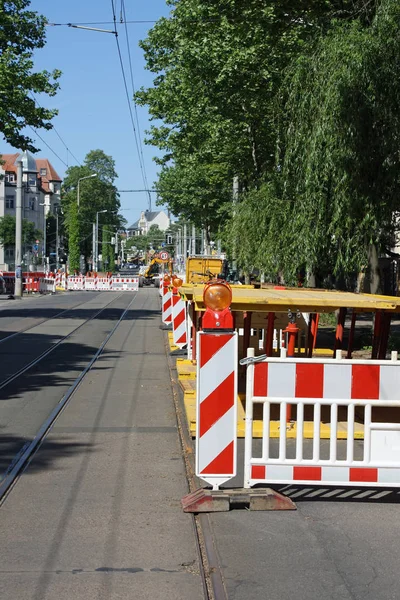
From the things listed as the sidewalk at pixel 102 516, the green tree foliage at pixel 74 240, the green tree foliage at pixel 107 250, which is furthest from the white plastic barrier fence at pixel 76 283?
the sidewalk at pixel 102 516

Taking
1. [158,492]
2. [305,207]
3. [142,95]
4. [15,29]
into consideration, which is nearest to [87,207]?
[142,95]

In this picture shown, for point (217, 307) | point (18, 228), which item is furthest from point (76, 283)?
point (217, 307)

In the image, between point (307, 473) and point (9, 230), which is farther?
point (9, 230)

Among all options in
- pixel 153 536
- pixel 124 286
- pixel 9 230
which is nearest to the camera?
pixel 153 536

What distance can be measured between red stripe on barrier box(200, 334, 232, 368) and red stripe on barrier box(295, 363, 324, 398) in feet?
1.92

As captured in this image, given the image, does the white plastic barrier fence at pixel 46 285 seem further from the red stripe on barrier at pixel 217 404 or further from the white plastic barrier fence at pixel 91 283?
the red stripe on barrier at pixel 217 404

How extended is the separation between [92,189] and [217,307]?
111 metres

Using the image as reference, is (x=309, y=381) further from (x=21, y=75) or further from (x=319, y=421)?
(x=21, y=75)

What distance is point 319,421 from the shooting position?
20.0ft

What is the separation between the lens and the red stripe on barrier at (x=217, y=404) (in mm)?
5992

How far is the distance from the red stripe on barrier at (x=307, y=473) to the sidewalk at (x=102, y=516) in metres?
0.88

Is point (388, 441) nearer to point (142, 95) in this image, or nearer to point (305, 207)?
point (305, 207)

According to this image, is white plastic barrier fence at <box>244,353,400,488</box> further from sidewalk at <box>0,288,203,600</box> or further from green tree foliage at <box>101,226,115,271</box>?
green tree foliage at <box>101,226,115,271</box>

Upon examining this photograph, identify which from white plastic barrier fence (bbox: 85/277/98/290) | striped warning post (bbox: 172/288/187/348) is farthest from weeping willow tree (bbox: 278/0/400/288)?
white plastic barrier fence (bbox: 85/277/98/290)
